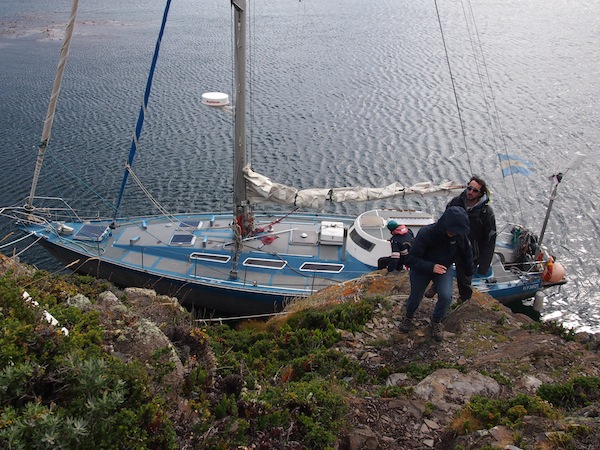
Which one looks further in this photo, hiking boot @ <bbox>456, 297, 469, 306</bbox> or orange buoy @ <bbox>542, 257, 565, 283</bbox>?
orange buoy @ <bbox>542, 257, 565, 283</bbox>

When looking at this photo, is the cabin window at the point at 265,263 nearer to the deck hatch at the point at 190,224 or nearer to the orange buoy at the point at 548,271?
the deck hatch at the point at 190,224

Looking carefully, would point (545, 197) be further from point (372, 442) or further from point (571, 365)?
point (372, 442)

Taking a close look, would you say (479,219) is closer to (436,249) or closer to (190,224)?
(436,249)

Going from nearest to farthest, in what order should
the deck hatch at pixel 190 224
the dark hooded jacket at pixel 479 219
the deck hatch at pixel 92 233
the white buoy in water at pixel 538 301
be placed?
the dark hooded jacket at pixel 479 219 < the white buoy in water at pixel 538 301 < the deck hatch at pixel 92 233 < the deck hatch at pixel 190 224

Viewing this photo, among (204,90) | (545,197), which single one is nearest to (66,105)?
(204,90)

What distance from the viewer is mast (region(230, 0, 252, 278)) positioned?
643 inches

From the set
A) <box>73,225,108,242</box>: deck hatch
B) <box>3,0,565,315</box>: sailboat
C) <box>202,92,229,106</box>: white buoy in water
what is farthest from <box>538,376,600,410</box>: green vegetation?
<box>73,225,108,242</box>: deck hatch

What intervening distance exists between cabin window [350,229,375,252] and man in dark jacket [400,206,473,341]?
27.2ft

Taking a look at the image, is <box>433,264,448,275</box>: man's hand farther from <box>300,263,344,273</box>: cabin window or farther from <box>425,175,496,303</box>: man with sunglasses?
<box>300,263,344,273</box>: cabin window

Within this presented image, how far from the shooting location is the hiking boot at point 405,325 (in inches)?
433

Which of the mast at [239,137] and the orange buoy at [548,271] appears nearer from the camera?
the mast at [239,137]

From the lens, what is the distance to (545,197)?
28812mm

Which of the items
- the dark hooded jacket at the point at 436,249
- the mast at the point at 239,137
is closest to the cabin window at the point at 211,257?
the mast at the point at 239,137

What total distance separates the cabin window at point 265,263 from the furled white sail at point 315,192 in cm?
213
